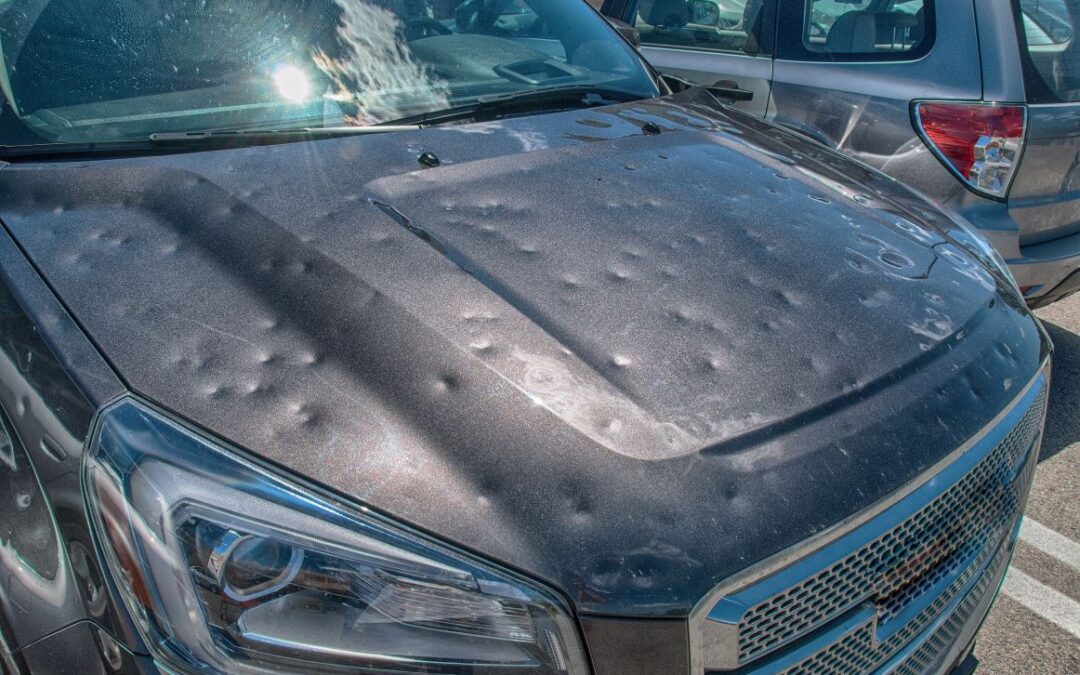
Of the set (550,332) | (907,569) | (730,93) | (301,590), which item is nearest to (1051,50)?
(730,93)

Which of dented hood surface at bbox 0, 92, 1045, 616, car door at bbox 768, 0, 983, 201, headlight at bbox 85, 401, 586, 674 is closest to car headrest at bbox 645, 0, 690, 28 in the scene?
car door at bbox 768, 0, 983, 201

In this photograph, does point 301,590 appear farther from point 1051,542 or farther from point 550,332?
point 1051,542

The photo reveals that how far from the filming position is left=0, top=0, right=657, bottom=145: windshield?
6.71 feet

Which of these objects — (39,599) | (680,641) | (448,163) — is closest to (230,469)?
(39,599)

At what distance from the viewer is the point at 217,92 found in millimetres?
2135

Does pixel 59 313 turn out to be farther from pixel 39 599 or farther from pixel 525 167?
pixel 525 167

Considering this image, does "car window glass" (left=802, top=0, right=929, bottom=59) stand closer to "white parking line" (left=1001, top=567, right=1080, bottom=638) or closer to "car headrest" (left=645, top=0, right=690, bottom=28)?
"car headrest" (left=645, top=0, right=690, bottom=28)

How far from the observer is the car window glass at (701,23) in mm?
4230

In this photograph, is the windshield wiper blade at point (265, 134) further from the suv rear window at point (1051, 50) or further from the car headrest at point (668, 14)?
the car headrest at point (668, 14)

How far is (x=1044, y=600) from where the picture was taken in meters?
2.64

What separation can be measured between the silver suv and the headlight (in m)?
2.54

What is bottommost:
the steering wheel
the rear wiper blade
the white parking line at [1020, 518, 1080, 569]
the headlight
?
the white parking line at [1020, 518, 1080, 569]

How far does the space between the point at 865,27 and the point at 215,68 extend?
2885 mm

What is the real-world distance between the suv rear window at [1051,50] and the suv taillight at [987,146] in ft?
0.46
